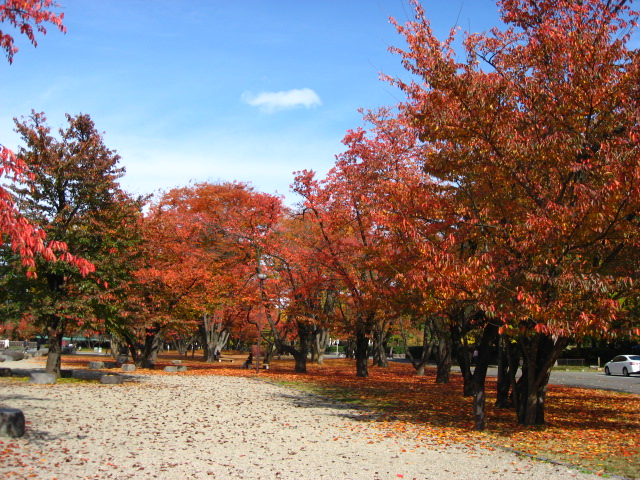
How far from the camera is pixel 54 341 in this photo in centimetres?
1858

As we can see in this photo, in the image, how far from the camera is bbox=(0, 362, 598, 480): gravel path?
22.3 feet

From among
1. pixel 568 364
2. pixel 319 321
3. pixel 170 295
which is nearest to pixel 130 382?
pixel 170 295

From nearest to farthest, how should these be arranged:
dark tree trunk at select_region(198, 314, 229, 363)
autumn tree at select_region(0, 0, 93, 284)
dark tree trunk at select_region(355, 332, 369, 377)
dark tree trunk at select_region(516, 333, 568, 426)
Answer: autumn tree at select_region(0, 0, 93, 284) → dark tree trunk at select_region(516, 333, 568, 426) → dark tree trunk at select_region(355, 332, 369, 377) → dark tree trunk at select_region(198, 314, 229, 363)

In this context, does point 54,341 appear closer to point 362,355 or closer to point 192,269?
point 192,269

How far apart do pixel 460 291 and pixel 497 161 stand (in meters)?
2.58

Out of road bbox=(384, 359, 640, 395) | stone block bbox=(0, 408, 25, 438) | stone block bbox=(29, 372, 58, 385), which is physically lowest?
road bbox=(384, 359, 640, 395)

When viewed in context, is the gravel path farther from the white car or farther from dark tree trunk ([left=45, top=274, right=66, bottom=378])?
the white car

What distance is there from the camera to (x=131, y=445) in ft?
26.7

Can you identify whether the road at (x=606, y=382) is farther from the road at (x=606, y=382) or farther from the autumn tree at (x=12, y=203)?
the autumn tree at (x=12, y=203)


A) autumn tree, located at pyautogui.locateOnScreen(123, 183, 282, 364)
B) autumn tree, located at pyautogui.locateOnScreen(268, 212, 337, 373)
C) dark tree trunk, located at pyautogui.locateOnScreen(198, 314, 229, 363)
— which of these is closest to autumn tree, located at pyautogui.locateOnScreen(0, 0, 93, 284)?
autumn tree, located at pyautogui.locateOnScreen(123, 183, 282, 364)

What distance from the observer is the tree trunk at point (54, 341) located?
60.5ft

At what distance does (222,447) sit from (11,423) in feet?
10.2

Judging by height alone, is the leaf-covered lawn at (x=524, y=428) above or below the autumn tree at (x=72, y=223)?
below

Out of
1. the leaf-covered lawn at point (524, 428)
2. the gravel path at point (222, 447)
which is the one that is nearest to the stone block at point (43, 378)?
the gravel path at point (222, 447)
